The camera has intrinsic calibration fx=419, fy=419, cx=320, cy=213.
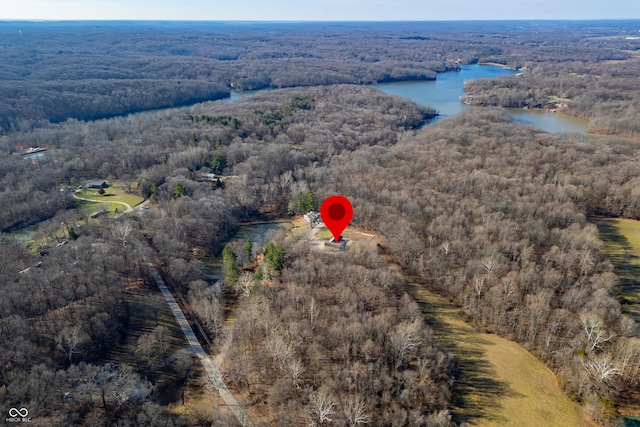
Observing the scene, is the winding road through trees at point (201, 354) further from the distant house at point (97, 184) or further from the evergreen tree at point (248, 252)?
the distant house at point (97, 184)

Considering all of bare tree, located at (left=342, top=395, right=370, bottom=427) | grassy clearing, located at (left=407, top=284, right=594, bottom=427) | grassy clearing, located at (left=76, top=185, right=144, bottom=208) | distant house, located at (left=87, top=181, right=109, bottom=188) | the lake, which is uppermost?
the lake

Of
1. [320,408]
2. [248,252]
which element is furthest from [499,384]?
[248,252]

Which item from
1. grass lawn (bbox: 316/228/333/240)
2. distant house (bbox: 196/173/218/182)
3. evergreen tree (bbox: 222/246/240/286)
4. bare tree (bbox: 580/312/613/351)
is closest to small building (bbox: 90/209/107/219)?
distant house (bbox: 196/173/218/182)

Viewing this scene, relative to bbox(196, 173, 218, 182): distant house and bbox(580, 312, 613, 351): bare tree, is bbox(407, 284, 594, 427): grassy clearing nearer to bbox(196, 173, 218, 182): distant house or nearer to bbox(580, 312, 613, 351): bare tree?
bbox(580, 312, 613, 351): bare tree

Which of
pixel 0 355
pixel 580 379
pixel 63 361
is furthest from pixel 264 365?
pixel 580 379

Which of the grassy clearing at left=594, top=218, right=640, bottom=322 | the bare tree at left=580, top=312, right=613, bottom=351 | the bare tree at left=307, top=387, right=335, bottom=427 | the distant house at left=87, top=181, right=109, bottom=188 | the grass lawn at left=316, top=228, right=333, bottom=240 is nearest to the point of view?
the bare tree at left=307, top=387, right=335, bottom=427

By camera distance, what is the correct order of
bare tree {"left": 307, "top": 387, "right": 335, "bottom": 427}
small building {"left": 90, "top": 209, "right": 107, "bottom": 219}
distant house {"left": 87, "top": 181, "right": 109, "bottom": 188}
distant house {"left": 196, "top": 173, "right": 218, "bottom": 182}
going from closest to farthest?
bare tree {"left": 307, "top": 387, "right": 335, "bottom": 427} < small building {"left": 90, "top": 209, "right": 107, "bottom": 219} < distant house {"left": 87, "top": 181, "right": 109, "bottom": 188} < distant house {"left": 196, "top": 173, "right": 218, "bottom": 182}

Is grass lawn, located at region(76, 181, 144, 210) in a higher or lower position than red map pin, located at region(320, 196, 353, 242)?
lower
